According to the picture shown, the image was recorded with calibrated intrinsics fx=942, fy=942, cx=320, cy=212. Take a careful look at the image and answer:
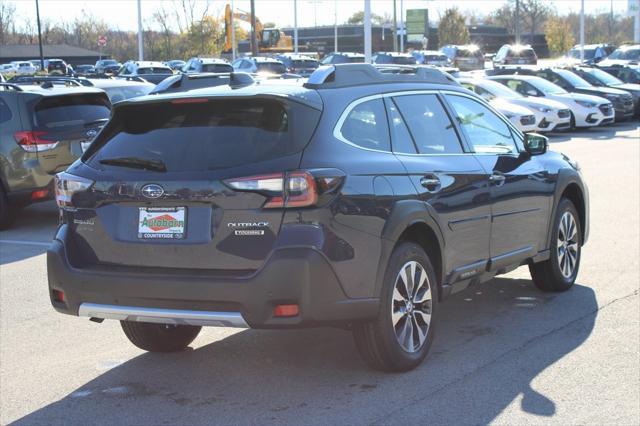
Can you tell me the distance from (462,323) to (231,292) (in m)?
2.47

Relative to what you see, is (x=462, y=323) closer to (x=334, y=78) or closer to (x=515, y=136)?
(x=515, y=136)

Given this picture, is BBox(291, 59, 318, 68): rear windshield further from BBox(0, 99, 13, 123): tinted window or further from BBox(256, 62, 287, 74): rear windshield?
BBox(0, 99, 13, 123): tinted window

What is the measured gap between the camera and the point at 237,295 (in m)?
4.95

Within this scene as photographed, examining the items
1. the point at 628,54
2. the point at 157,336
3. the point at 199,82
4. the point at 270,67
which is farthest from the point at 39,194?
the point at 628,54

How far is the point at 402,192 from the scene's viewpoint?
5.58 metres

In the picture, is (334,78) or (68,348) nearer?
(334,78)

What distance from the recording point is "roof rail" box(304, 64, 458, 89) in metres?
5.64

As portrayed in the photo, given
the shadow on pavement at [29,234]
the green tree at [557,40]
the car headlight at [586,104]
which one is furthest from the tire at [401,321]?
the green tree at [557,40]

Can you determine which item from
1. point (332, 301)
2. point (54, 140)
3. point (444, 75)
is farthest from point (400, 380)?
point (54, 140)

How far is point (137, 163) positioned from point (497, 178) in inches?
105

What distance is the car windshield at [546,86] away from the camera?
26.8 meters

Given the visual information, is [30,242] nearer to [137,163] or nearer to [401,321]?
[137,163]

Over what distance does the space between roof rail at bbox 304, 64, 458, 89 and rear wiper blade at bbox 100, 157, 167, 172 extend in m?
0.99

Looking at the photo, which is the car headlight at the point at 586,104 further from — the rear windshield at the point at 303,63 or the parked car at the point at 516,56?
the parked car at the point at 516,56
